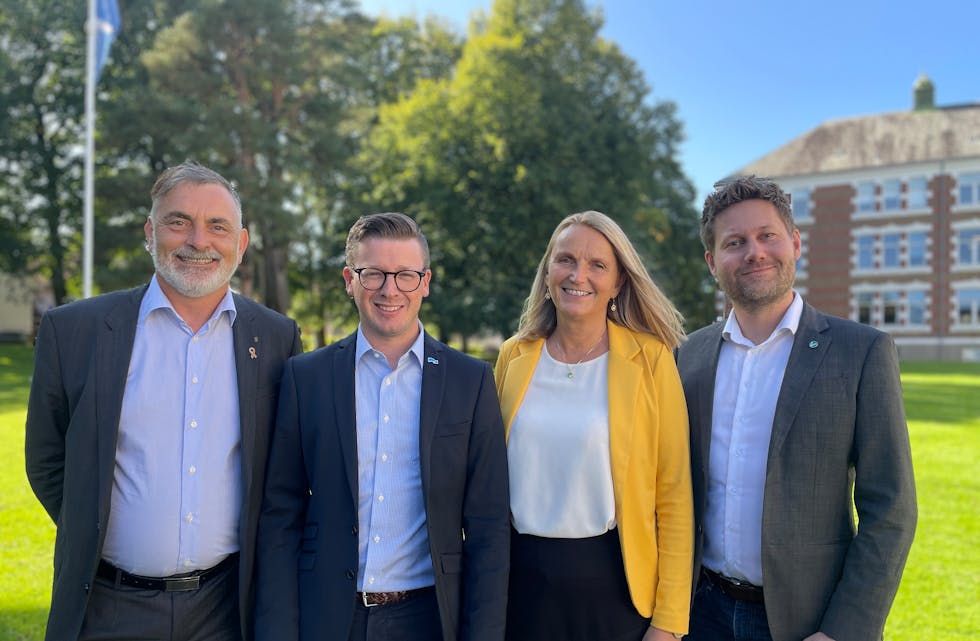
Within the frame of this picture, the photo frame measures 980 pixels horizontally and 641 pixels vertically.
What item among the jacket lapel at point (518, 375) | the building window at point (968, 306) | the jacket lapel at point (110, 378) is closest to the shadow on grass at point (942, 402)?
the jacket lapel at point (518, 375)

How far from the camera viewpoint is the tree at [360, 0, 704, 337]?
91.2 ft

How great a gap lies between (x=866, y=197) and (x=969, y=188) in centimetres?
604

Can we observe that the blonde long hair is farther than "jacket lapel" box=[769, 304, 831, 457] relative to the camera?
Yes

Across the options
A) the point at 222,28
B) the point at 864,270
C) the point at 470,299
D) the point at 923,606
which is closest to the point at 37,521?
the point at 923,606

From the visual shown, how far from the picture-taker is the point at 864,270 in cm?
5112

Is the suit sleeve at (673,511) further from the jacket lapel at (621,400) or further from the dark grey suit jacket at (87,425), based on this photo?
the dark grey suit jacket at (87,425)

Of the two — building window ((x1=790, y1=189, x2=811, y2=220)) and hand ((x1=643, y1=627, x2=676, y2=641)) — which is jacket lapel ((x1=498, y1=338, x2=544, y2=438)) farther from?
building window ((x1=790, y1=189, x2=811, y2=220))


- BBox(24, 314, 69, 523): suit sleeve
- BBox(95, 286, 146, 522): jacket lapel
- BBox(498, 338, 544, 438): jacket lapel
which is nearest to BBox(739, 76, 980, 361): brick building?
BBox(498, 338, 544, 438): jacket lapel

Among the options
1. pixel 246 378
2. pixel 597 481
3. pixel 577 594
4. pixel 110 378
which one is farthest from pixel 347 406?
pixel 577 594

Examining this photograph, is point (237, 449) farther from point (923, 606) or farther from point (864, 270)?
point (864, 270)

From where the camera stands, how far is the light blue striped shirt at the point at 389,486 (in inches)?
122

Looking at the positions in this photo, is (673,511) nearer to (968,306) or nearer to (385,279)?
(385,279)

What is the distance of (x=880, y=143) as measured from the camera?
2051 inches

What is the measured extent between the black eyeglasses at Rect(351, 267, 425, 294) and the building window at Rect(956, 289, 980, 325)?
54844 mm
